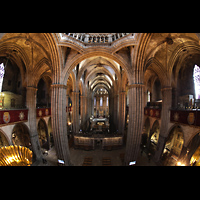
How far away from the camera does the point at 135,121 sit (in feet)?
28.4

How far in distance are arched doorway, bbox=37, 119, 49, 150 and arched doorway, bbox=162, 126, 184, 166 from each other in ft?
47.5

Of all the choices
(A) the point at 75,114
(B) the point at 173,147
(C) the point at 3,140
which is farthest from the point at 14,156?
(B) the point at 173,147

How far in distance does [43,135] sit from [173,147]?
17.0 meters

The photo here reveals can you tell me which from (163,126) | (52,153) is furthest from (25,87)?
(163,126)

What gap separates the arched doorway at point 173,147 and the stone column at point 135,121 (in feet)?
12.2

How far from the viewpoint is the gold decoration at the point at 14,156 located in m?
2.10

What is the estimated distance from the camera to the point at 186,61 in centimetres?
1034

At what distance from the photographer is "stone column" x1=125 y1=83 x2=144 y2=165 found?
28.4 feet

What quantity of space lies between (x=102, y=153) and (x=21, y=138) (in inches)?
374

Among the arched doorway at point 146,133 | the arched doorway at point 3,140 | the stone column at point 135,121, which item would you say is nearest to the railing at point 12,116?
the arched doorway at point 3,140

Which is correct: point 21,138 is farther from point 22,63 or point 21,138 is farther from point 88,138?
point 22,63

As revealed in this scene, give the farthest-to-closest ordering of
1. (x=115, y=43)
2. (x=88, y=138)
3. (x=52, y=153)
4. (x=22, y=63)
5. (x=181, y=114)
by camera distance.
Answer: (x=88, y=138)
(x=52, y=153)
(x=22, y=63)
(x=115, y=43)
(x=181, y=114)

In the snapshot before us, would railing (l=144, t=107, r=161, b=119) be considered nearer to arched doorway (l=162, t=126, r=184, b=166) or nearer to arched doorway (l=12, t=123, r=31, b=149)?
arched doorway (l=162, t=126, r=184, b=166)

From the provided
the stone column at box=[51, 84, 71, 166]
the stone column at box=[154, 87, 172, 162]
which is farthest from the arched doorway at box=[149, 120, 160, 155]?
the stone column at box=[51, 84, 71, 166]
